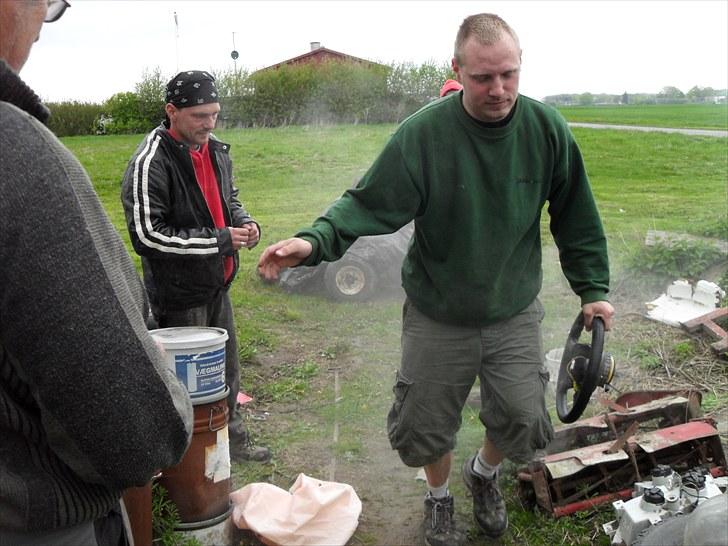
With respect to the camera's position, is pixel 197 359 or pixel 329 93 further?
pixel 329 93

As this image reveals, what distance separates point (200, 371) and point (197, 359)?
2.3 inches

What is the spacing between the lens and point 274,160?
17281 millimetres

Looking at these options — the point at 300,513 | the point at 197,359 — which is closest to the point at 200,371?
the point at 197,359

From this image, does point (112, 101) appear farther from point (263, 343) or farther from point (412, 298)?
point (412, 298)

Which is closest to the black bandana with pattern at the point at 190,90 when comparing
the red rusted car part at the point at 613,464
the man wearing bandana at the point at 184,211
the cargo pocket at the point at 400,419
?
the man wearing bandana at the point at 184,211

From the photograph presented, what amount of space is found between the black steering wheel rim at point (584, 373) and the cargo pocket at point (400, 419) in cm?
68

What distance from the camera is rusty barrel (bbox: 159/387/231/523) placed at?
3.54 m

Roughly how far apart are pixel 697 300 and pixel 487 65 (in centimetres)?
439

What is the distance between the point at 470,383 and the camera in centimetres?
368

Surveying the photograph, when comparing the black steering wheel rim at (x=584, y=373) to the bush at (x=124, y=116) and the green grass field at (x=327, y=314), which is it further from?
the bush at (x=124, y=116)

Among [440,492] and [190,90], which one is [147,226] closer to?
[190,90]

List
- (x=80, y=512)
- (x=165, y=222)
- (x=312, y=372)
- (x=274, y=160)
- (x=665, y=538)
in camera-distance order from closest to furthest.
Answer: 1. (x=80, y=512)
2. (x=665, y=538)
3. (x=165, y=222)
4. (x=312, y=372)
5. (x=274, y=160)

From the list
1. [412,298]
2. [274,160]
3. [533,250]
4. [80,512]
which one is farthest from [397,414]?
[274,160]

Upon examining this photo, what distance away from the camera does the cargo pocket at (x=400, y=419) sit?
367 cm
